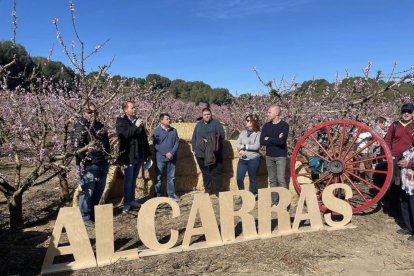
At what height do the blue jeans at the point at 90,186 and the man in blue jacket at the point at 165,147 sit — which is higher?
the man in blue jacket at the point at 165,147

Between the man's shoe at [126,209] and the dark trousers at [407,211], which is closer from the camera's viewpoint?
the dark trousers at [407,211]

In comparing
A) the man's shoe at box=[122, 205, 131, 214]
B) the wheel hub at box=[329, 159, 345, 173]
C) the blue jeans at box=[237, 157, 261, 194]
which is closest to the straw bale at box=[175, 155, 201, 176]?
the blue jeans at box=[237, 157, 261, 194]

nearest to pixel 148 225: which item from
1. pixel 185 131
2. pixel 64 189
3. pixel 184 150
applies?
pixel 64 189

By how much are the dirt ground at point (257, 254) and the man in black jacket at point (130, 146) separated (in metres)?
0.54

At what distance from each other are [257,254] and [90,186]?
231 cm

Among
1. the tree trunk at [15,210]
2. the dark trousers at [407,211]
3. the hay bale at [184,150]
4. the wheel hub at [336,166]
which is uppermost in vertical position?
the hay bale at [184,150]

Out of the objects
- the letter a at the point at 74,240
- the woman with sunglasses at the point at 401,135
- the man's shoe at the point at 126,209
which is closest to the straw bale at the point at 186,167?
the man's shoe at the point at 126,209

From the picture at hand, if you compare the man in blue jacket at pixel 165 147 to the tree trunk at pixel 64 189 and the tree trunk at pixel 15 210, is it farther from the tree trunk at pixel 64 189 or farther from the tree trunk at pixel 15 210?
the tree trunk at pixel 15 210

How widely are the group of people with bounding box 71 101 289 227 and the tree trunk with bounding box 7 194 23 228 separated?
0.75 meters

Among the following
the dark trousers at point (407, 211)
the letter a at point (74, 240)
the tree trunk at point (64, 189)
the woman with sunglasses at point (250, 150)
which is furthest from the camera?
the woman with sunglasses at point (250, 150)

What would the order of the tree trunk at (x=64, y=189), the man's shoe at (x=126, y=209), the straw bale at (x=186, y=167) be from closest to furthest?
the man's shoe at (x=126, y=209) < the tree trunk at (x=64, y=189) < the straw bale at (x=186, y=167)

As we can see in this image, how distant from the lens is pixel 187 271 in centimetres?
295

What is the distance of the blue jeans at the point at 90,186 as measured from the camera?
4.03 m

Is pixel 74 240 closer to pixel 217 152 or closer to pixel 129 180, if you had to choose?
pixel 129 180
